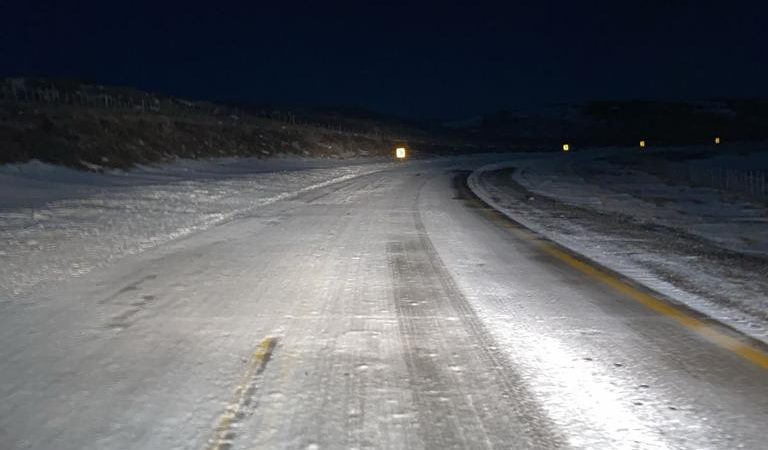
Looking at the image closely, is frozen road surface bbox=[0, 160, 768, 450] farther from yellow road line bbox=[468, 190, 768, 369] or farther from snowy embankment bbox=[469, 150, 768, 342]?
snowy embankment bbox=[469, 150, 768, 342]

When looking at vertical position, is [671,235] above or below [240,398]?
below

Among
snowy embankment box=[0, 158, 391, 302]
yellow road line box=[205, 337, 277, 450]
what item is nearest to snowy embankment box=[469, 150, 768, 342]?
yellow road line box=[205, 337, 277, 450]

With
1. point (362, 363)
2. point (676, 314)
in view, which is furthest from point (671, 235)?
point (362, 363)

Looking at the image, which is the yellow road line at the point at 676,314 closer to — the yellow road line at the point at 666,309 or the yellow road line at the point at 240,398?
the yellow road line at the point at 666,309

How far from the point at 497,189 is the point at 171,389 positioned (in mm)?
22347

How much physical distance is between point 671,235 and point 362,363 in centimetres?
971

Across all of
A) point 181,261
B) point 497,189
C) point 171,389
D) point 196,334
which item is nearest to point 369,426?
point 171,389

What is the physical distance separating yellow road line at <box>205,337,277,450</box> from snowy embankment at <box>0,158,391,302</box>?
12.5ft

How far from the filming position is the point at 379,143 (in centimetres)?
8362

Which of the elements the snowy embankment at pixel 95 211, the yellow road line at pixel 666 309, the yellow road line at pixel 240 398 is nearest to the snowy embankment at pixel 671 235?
the yellow road line at pixel 666 309

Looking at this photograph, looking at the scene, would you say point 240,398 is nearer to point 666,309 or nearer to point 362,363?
point 362,363

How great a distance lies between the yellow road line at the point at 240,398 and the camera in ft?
15.1

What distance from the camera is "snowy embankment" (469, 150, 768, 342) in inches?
341

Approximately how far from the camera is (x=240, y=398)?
530 centimetres
